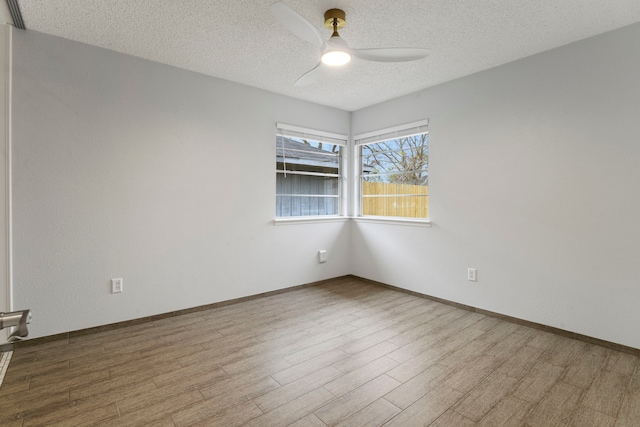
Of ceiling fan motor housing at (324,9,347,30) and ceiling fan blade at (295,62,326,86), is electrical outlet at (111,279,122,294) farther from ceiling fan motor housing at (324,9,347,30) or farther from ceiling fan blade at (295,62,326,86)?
ceiling fan motor housing at (324,9,347,30)

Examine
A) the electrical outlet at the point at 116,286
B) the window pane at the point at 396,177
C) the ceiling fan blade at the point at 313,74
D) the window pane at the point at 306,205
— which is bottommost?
the electrical outlet at the point at 116,286

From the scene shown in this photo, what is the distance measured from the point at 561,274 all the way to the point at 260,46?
10.6 ft

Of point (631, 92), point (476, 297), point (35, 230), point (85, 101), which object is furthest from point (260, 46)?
point (476, 297)

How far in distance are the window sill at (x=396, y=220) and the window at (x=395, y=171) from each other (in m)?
0.10

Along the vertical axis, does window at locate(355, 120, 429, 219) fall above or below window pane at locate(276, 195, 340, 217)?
above

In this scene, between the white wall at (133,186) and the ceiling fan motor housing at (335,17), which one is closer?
the ceiling fan motor housing at (335,17)

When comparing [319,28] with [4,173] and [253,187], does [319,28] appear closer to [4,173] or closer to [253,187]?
[253,187]

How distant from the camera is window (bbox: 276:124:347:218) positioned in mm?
4137

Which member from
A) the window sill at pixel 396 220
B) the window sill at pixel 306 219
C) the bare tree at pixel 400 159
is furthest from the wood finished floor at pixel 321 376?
the bare tree at pixel 400 159

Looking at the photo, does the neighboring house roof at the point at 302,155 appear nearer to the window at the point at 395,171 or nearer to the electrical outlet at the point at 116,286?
the window at the point at 395,171

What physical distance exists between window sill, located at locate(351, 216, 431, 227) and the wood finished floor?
1124mm

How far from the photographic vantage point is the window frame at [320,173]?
4.07 m

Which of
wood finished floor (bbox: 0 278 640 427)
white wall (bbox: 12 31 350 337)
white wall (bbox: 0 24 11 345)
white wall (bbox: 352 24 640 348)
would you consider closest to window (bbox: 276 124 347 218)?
white wall (bbox: 12 31 350 337)

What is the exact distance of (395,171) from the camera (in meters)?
4.35
